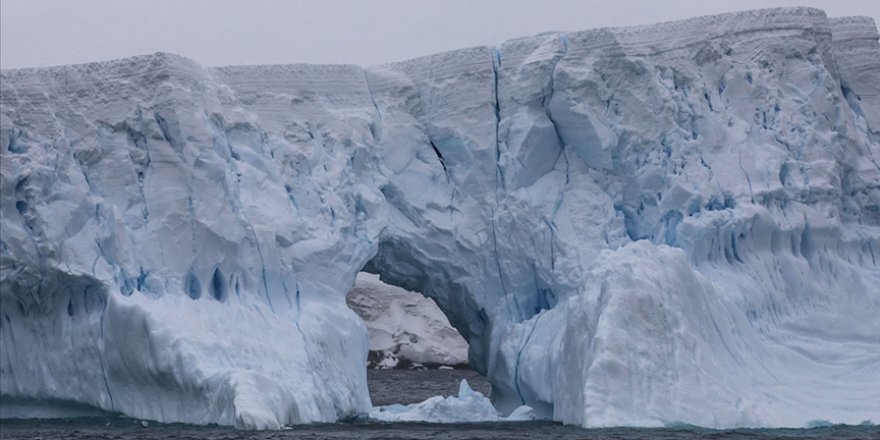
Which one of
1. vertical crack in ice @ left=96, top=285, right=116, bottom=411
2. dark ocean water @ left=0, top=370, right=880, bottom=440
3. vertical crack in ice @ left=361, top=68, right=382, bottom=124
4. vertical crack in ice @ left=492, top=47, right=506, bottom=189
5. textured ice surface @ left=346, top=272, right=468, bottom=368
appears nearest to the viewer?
dark ocean water @ left=0, top=370, right=880, bottom=440

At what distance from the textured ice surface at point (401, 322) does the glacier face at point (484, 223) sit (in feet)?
41.5

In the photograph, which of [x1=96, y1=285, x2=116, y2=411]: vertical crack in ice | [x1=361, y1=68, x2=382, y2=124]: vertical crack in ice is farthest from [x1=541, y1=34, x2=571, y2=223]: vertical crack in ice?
[x1=96, y1=285, x2=116, y2=411]: vertical crack in ice

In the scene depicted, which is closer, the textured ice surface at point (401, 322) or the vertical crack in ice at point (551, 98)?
the vertical crack in ice at point (551, 98)

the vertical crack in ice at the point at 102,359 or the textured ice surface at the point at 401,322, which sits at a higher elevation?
the textured ice surface at the point at 401,322

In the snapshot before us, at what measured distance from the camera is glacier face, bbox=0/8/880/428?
16391mm

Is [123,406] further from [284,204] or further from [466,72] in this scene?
[466,72]

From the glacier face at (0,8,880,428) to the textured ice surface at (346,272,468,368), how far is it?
12.7 meters

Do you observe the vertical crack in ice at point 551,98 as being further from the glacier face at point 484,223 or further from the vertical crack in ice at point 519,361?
the vertical crack in ice at point 519,361

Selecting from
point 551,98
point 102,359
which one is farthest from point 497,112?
point 102,359

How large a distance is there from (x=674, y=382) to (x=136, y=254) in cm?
532

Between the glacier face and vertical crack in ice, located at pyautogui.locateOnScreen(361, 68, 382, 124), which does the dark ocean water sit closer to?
the glacier face

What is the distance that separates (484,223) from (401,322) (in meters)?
14.3

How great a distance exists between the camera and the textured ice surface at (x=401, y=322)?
3306 centimetres

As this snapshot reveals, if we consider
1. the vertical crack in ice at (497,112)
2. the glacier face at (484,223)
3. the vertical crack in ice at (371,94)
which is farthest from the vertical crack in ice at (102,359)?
the vertical crack in ice at (497,112)
